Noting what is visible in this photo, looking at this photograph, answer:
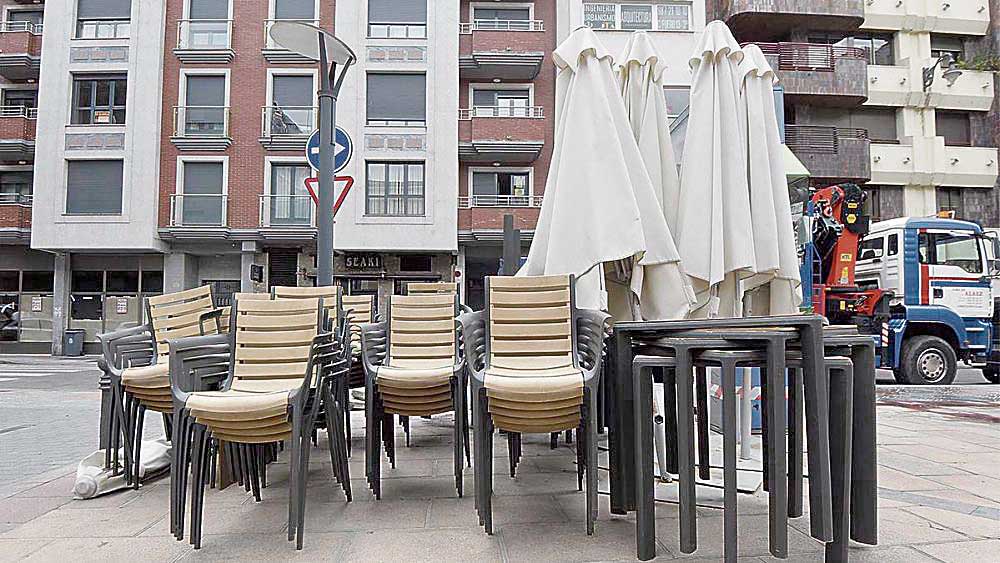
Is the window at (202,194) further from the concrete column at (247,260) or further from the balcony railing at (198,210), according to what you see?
the concrete column at (247,260)

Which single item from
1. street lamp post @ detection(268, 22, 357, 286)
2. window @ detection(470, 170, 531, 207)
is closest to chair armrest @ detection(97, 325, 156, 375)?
street lamp post @ detection(268, 22, 357, 286)

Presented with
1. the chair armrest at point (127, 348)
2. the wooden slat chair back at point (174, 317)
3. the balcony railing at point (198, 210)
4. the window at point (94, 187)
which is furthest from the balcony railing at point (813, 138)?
the chair armrest at point (127, 348)

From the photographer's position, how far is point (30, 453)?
19.5 ft

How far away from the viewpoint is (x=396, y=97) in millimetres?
21984

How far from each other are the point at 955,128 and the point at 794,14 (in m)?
7.42

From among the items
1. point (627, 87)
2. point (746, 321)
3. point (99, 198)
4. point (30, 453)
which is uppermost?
point (99, 198)

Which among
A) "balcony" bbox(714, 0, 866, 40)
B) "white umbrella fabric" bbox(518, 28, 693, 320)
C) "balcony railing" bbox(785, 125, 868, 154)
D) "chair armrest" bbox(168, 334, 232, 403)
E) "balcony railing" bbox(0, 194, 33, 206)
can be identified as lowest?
"chair armrest" bbox(168, 334, 232, 403)

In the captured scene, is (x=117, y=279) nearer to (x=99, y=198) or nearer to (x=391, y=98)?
(x=99, y=198)

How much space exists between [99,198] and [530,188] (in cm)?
1343

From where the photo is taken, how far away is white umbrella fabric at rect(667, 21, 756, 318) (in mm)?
3979

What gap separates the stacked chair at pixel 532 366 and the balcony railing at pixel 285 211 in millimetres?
18823

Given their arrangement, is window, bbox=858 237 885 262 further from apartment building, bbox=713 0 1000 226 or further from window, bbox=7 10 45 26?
window, bbox=7 10 45 26

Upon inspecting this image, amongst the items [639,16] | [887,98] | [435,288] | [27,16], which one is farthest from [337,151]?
[27,16]

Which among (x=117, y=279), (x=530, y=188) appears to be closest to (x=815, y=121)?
(x=530, y=188)
